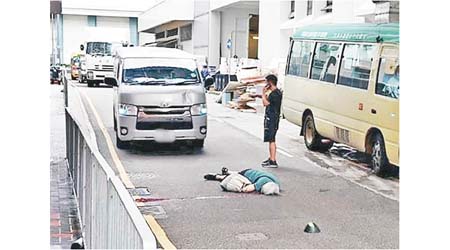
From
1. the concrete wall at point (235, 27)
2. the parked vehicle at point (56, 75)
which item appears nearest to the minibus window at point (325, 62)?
the concrete wall at point (235, 27)

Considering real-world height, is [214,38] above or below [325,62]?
above

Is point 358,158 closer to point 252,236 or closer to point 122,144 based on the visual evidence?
point 122,144

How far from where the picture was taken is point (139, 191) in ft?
32.8

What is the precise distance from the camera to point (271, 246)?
7207 millimetres

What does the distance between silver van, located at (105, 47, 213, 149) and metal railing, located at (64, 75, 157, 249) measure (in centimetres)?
522

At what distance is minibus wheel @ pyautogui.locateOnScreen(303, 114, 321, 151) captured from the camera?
14.2m

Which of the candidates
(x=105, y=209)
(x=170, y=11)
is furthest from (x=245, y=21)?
(x=105, y=209)

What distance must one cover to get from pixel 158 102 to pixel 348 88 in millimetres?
3580

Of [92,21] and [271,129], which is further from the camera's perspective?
[92,21]

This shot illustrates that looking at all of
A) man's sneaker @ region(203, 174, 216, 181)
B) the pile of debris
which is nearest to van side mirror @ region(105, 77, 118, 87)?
man's sneaker @ region(203, 174, 216, 181)

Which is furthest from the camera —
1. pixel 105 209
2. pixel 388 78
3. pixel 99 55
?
pixel 99 55
